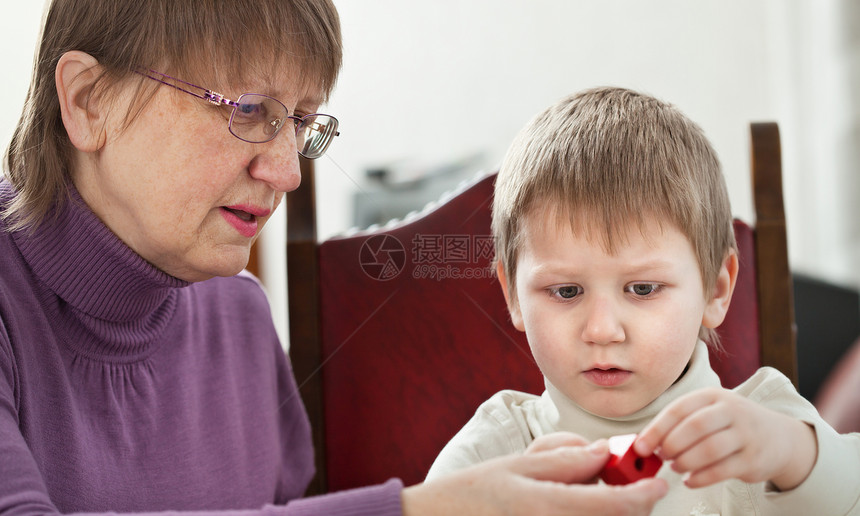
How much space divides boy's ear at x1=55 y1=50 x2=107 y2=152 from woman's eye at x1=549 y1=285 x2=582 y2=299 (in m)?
0.42

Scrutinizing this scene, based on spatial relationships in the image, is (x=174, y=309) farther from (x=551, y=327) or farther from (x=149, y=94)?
(x=551, y=327)

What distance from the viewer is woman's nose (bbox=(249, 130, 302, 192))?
701 mm

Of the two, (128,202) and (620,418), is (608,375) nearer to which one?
(620,418)

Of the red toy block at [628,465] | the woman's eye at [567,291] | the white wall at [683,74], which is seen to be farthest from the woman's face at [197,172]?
the white wall at [683,74]

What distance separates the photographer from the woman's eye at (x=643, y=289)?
1.82 feet

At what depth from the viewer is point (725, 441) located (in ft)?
1.59

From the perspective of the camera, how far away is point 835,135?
229 cm

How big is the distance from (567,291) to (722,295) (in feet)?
0.47

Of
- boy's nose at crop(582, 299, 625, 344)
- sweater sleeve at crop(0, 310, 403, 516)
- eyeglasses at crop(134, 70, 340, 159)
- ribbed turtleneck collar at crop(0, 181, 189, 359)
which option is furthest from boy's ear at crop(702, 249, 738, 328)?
ribbed turtleneck collar at crop(0, 181, 189, 359)

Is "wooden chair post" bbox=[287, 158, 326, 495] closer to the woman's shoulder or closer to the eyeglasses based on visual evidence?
the woman's shoulder

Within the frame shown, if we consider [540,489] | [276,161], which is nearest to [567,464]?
[540,489]

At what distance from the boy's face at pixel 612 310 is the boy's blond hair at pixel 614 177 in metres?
0.01

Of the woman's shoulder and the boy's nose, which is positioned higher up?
the boy's nose

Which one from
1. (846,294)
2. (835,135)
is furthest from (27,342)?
(835,135)
